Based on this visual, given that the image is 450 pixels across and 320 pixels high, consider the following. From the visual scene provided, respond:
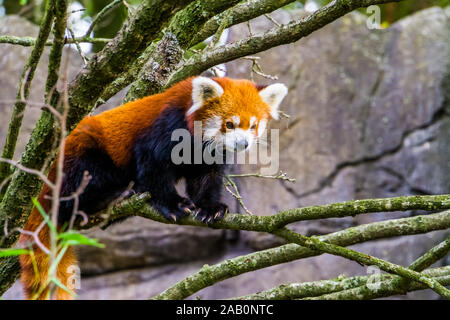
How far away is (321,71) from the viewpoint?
7160 mm

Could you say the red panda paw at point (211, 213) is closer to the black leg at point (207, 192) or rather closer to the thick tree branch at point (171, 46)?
the black leg at point (207, 192)

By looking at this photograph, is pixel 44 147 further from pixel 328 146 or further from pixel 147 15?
pixel 328 146

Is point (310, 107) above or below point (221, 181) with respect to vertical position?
above

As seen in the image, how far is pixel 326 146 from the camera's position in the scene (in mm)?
7020

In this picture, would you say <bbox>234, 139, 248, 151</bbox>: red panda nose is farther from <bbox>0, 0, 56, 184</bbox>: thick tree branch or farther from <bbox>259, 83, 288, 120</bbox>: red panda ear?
<bbox>0, 0, 56, 184</bbox>: thick tree branch

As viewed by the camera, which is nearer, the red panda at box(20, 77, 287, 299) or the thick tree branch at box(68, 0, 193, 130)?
the thick tree branch at box(68, 0, 193, 130)

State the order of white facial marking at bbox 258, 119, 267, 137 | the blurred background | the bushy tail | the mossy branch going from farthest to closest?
the blurred background < white facial marking at bbox 258, 119, 267, 137 < the bushy tail < the mossy branch

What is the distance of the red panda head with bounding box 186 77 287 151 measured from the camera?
Result: 3635 mm

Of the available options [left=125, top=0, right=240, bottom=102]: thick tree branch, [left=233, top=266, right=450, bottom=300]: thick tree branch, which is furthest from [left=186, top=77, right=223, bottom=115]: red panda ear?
[left=233, top=266, right=450, bottom=300]: thick tree branch

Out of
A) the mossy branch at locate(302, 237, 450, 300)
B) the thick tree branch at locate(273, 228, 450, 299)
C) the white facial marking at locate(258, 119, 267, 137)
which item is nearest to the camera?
the thick tree branch at locate(273, 228, 450, 299)

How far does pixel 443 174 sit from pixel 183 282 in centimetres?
488

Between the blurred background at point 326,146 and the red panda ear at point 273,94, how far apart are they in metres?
2.68

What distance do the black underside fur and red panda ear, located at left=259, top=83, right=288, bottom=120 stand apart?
78 cm

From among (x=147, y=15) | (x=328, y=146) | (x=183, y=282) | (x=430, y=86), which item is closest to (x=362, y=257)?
(x=183, y=282)
